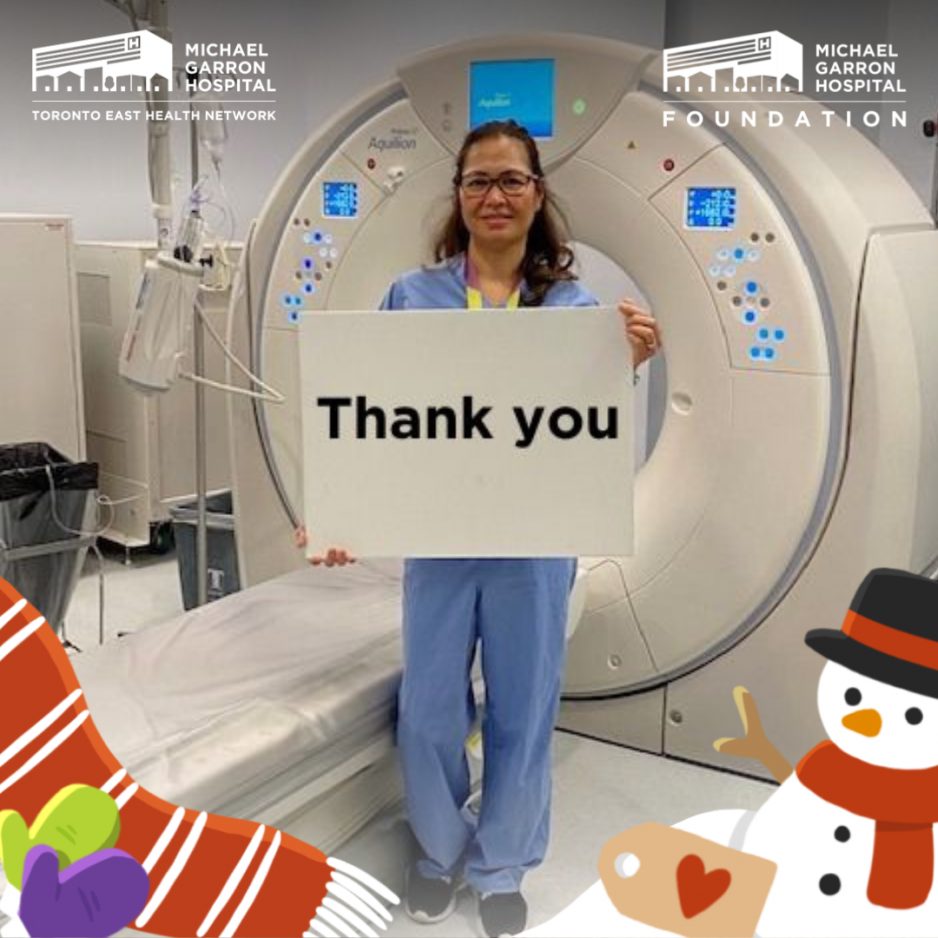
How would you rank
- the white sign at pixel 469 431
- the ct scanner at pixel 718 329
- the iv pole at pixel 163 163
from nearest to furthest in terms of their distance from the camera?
the white sign at pixel 469 431, the ct scanner at pixel 718 329, the iv pole at pixel 163 163

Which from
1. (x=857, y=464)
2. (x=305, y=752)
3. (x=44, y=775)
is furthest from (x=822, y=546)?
(x=44, y=775)

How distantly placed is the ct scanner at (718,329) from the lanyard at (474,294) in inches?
24.2

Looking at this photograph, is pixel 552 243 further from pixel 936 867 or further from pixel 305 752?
pixel 936 867

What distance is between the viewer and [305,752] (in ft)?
5.55

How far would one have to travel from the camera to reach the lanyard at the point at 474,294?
163 centimetres

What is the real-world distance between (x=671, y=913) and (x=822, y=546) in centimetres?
121

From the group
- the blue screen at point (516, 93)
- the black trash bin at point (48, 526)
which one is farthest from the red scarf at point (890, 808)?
the black trash bin at point (48, 526)

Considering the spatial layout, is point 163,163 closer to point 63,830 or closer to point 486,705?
point 486,705

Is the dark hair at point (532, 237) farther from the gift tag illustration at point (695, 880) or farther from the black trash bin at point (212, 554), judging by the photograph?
the black trash bin at point (212, 554)

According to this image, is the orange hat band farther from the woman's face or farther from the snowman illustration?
the woman's face

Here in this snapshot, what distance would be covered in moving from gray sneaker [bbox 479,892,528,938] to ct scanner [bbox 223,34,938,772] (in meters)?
0.51

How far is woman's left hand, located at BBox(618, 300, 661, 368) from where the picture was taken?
1.30 meters

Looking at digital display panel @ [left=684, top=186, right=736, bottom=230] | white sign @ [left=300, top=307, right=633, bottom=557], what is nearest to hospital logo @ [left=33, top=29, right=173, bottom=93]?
digital display panel @ [left=684, top=186, right=736, bottom=230]

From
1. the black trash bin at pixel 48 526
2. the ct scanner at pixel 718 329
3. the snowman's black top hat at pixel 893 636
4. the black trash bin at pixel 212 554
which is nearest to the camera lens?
the snowman's black top hat at pixel 893 636
